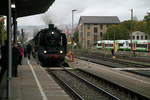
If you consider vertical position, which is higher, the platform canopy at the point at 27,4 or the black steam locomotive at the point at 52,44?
the platform canopy at the point at 27,4

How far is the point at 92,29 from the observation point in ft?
491

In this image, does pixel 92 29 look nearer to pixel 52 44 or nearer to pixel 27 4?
pixel 52 44

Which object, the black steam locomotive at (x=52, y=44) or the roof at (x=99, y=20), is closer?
the black steam locomotive at (x=52, y=44)

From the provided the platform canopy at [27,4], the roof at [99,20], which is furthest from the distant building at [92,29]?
the platform canopy at [27,4]

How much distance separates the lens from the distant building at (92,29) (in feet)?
484

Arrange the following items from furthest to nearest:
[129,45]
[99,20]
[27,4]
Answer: [99,20] → [129,45] → [27,4]

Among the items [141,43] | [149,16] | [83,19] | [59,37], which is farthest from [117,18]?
[59,37]

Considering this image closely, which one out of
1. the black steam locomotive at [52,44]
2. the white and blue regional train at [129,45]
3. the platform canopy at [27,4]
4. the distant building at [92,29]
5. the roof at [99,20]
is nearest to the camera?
the platform canopy at [27,4]

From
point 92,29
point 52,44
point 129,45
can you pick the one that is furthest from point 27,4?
point 92,29

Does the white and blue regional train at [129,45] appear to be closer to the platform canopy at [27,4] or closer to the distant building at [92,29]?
the platform canopy at [27,4]

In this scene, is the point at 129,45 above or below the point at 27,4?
below

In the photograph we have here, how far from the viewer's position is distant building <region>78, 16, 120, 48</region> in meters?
148

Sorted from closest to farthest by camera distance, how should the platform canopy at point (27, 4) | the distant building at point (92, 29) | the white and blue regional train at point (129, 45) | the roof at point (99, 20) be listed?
the platform canopy at point (27, 4) < the white and blue regional train at point (129, 45) < the distant building at point (92, 29) < the roof at point (99, 20)

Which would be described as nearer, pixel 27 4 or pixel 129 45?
pixel 27 4
